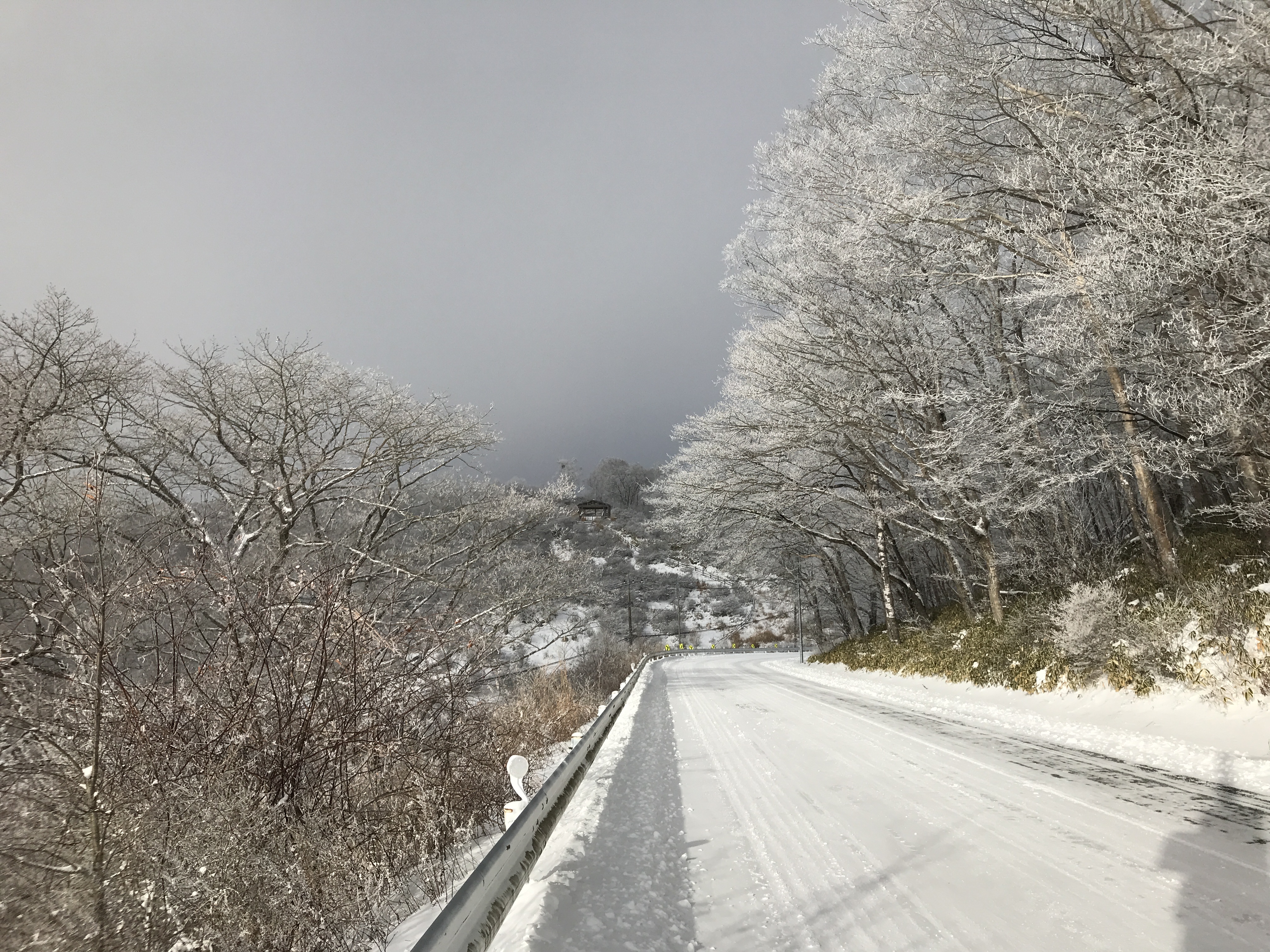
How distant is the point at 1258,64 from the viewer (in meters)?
7.28

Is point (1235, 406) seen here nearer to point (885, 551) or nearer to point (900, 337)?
point (900, 337)

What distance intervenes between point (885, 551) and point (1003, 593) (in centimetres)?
532

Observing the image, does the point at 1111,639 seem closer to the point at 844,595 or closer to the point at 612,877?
the point at 612,877

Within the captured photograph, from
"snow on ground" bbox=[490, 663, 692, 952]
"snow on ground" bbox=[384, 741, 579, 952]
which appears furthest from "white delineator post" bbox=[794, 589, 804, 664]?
"snow on ground" bbox=[384, 741, 579, 952]

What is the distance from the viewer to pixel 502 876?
10.5 feet

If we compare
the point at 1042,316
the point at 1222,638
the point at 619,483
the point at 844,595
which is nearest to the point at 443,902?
the point at 1222,638

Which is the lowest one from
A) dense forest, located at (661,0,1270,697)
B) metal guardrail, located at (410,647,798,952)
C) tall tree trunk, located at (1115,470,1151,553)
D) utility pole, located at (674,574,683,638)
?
utility pole, located at (674,574,683,638)

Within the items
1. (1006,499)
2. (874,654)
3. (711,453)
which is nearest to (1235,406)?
(1006,499)

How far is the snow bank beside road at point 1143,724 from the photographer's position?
588 cm

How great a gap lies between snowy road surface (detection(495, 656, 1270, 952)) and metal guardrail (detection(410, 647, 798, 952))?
14 cm

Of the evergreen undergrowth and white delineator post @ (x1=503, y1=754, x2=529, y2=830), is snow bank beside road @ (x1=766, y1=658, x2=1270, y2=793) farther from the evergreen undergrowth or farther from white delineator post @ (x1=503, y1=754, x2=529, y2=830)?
white delineator post @ (x1=503, y1=754, x2=529, y2=830)

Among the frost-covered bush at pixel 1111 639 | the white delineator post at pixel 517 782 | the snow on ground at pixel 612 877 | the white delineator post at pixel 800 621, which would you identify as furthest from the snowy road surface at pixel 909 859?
the white delineator post at pixel 800 621

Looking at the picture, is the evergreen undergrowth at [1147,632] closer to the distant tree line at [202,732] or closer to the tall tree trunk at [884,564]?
the tall tree trunk at [884,564]

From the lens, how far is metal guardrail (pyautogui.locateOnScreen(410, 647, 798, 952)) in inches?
93.2
